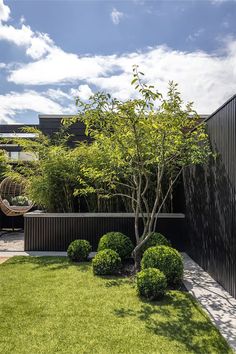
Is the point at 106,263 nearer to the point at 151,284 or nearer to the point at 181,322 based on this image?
the point at 151,284

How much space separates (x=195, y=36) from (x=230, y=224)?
4112 mm

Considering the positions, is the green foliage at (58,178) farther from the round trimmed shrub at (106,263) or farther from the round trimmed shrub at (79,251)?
the round trimmed shrub at (106,263)

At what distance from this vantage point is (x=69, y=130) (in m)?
8.82

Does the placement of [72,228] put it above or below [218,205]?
below

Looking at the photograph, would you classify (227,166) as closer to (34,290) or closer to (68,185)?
(34,290)

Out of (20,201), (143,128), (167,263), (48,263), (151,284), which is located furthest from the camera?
(20,201)

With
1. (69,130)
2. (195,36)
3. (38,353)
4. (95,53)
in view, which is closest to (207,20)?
(195,36)

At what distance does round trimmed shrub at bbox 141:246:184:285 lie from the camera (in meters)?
4.10

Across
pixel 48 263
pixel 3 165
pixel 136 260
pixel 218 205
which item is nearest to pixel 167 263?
pixel 136 260

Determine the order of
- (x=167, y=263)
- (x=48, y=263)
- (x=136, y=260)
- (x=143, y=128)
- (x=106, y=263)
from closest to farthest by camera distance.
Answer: (x=167, y=263) → (x=143, y=128) → (x=106, y=263) → (x=136, y=260) → (x=48, y=263)

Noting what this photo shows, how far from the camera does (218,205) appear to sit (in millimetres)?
4320

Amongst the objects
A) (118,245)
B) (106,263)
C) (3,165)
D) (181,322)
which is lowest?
(181,322)

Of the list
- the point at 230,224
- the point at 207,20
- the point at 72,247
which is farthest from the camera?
the point at 207,20

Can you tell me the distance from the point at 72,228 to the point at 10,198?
371cm
